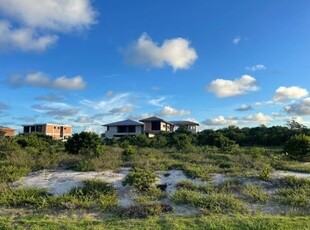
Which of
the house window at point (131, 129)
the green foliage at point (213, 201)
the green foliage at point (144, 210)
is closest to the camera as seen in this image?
the green foliage at point (144, 210)

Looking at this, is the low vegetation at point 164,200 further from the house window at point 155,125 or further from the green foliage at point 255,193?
the house window at point 155,125

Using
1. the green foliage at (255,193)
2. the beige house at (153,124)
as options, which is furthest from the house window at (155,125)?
the green foliage at (255,193)

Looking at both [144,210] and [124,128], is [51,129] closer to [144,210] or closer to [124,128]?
[124,128]

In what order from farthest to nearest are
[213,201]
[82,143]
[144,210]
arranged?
[82,143], [213,201], [144,210]

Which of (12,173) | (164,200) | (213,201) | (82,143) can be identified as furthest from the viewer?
(82,143)

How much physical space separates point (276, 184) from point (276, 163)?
3.72 m

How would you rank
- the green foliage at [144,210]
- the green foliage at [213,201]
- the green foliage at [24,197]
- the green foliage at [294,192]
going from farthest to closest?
the green foliage at [24,197] → the green foliage at [294,192] → the green foliage at [213,201] → the green foliage at [144,210]

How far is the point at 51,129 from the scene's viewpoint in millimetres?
76438

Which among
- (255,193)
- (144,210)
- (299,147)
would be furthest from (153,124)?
(144,210)

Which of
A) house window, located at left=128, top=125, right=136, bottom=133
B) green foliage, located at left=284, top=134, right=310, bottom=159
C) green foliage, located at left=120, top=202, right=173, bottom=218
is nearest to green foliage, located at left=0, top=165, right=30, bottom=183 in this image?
green foliage, located at left=120, top=202, right=173, bottom=218

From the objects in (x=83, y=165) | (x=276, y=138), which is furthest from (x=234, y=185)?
(x=276, y=138)

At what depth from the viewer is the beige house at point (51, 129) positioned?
73938mm

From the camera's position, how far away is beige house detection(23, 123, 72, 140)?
73938mm

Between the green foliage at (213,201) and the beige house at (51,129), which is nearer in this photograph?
the green foliage at (213,201)
